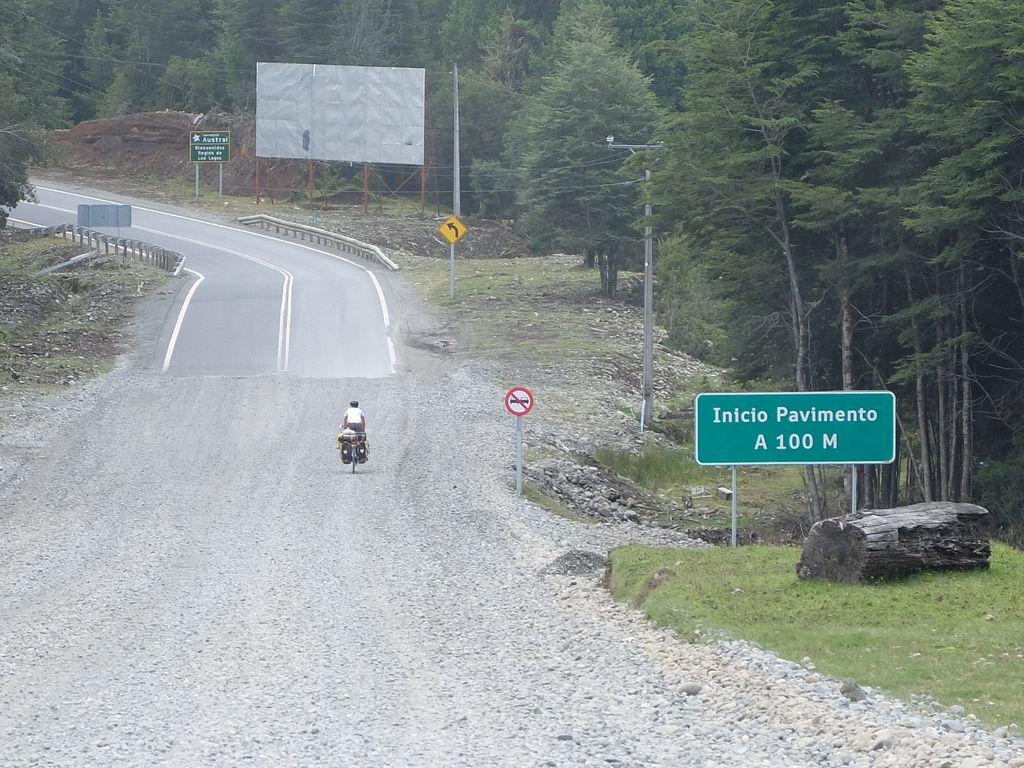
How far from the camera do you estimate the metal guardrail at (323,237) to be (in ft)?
190

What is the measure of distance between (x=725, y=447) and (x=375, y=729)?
6.90 m

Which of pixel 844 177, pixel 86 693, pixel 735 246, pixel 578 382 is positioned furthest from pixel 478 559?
pixel 578 382

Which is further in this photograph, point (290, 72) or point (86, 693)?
point (290, 72)

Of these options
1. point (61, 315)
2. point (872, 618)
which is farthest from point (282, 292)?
point (872, 618)

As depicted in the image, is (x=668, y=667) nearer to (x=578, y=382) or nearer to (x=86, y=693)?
(x=86, y=693)

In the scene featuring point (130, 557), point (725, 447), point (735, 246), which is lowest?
point (130, 557)

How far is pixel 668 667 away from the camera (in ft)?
33.2

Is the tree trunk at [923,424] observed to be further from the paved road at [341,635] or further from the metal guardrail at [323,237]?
the metal guardrail at [323,237]

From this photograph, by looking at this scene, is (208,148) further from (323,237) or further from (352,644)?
(352,644)

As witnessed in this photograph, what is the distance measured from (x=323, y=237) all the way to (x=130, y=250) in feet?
39.0

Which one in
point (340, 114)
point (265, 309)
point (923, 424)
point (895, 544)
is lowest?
point (923, 424)

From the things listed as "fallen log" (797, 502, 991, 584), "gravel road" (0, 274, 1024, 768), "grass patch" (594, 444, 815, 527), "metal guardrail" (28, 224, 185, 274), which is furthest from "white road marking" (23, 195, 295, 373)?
"fallen log" (797, 502, 991, 584)

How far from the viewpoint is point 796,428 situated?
1411 centimetres

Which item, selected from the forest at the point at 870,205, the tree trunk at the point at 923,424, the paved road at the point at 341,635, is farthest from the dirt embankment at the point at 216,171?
the paved road at the point at 341,635
